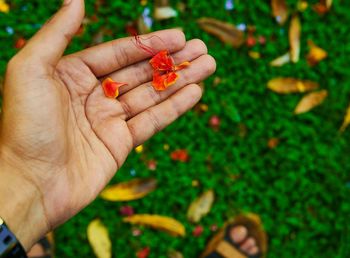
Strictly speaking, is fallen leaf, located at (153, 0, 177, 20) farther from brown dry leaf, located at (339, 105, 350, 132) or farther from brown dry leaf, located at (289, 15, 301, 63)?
brown dry leaf, located at (339, 105, 350, 132)

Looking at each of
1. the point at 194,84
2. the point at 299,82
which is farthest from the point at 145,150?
the point at 299,82

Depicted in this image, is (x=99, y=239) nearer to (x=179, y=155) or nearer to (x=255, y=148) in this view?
(x=179, y=155)

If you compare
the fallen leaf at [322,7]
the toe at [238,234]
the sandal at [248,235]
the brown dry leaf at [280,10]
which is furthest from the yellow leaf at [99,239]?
the fallen leaf at [322,7]

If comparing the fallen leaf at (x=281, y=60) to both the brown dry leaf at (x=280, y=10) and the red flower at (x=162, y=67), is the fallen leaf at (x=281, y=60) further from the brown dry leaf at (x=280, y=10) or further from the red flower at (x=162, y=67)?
the red flower at (x=162, y=67)

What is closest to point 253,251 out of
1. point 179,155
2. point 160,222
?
point 160,222

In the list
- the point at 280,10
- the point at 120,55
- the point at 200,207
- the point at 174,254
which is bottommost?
the point at 174,254
